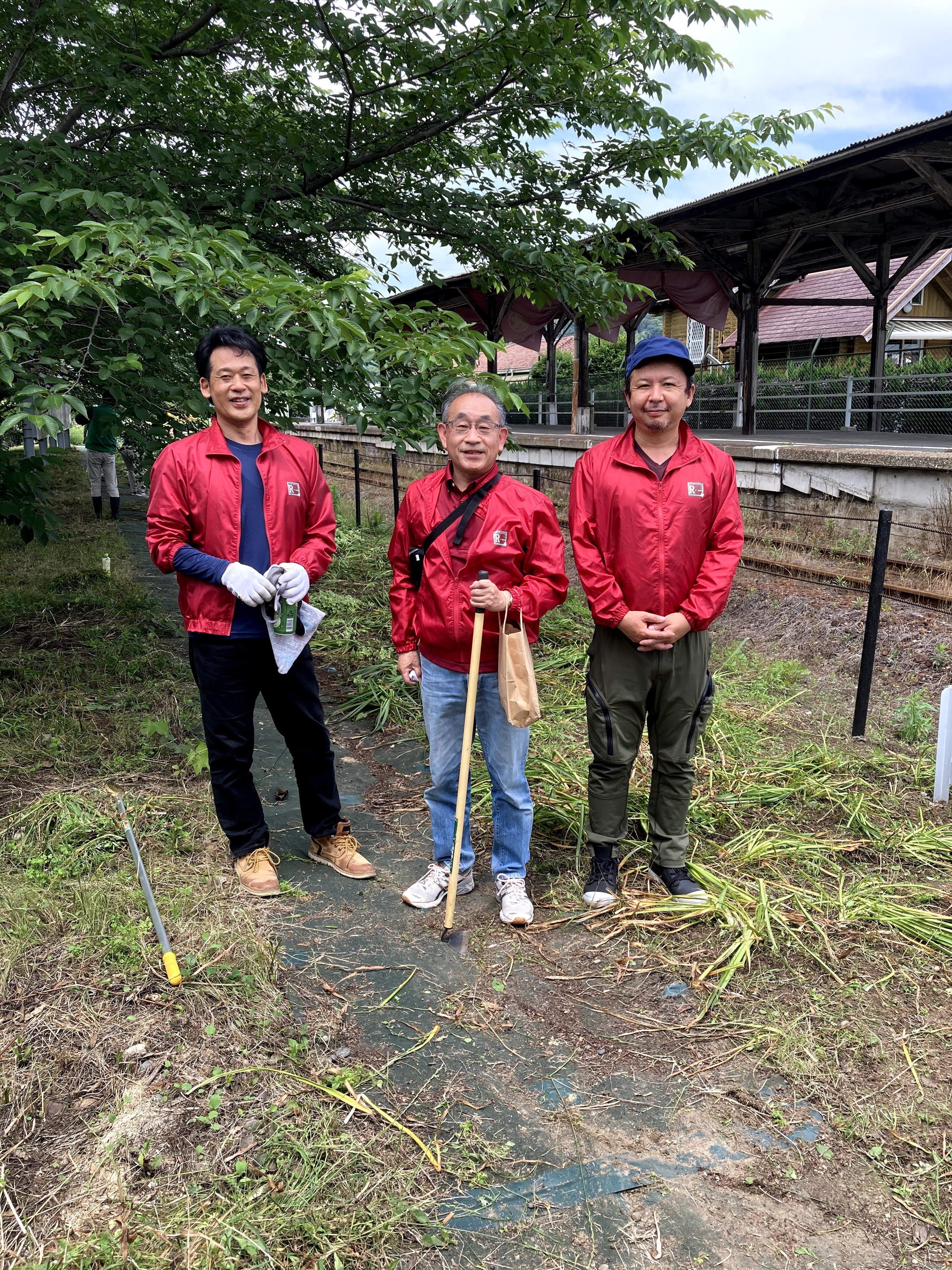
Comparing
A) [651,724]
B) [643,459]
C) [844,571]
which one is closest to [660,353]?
[643,459]

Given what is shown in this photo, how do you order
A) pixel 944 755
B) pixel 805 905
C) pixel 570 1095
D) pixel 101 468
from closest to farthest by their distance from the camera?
pixel 570 1095 < pixel 805 905 < pixel 944 755 < pixel 101 468

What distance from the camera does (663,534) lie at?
317 cm

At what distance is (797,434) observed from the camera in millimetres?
16703

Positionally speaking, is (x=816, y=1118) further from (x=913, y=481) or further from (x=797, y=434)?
(x=797, y=434)

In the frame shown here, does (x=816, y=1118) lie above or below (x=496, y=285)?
below

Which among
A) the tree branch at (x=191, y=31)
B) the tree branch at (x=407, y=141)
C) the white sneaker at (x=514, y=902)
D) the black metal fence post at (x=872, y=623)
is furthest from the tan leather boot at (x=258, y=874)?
the tree branch at (x=191, y=31)

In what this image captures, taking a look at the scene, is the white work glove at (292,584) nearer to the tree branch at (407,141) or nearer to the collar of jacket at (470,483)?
the collar of jacket at (470,483)

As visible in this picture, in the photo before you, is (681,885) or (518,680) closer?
(518,680)

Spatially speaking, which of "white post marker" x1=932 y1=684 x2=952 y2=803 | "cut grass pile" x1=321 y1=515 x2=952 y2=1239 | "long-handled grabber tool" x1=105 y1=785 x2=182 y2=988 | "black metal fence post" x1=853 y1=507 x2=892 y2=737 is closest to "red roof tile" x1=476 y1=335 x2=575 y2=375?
"black metal fence post" x1=853 y1=507 x2=892 y2=737

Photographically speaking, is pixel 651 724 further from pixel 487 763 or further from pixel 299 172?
pixel 299 172

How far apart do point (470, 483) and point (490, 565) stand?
0.31 metres

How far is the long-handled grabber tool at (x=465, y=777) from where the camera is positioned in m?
3.08

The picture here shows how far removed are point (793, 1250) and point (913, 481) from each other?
29.0 feet

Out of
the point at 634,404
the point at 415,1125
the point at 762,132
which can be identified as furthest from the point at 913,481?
the point at 415,1125
